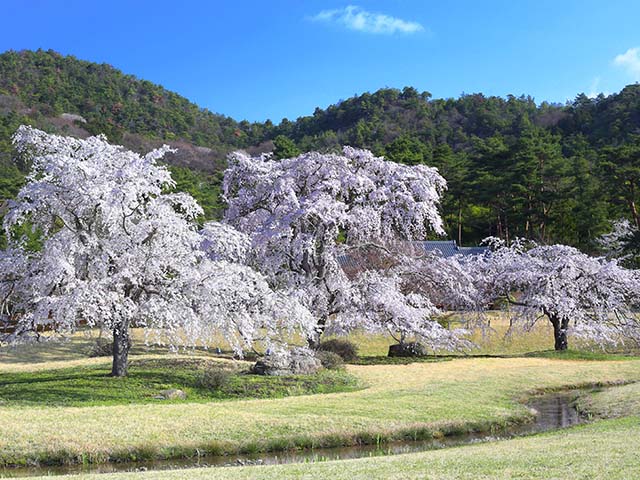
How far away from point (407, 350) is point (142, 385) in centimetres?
1461

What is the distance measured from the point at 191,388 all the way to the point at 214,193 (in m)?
47.3

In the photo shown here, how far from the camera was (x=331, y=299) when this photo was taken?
94.1 feet

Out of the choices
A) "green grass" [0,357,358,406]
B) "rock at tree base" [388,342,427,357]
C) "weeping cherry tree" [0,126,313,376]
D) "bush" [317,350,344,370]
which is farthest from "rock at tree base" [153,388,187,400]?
"rock at tree base" [388,342,427,357]

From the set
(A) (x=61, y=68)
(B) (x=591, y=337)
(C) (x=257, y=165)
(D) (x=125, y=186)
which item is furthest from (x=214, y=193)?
(A) (x=61, y=68)

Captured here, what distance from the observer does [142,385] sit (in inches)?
762

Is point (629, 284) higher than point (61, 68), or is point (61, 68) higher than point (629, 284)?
point (61, 68)

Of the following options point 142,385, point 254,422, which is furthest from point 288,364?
point 254,422

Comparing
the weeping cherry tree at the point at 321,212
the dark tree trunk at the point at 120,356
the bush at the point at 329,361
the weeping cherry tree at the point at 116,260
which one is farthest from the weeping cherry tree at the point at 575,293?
the dark tree trunk at the point at 120,356

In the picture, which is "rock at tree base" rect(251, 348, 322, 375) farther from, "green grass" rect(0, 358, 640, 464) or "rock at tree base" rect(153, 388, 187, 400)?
"rock at tree base" rect(153, 388, 187, 400)

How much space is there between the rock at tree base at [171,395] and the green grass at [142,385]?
17 centimetres

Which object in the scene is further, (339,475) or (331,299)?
(331,299)

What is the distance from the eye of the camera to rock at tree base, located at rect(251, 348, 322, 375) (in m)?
22.0

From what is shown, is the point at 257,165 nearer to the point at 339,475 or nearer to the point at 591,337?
the point at 591,337

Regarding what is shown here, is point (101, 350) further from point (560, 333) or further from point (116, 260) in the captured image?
point (560, 333)
